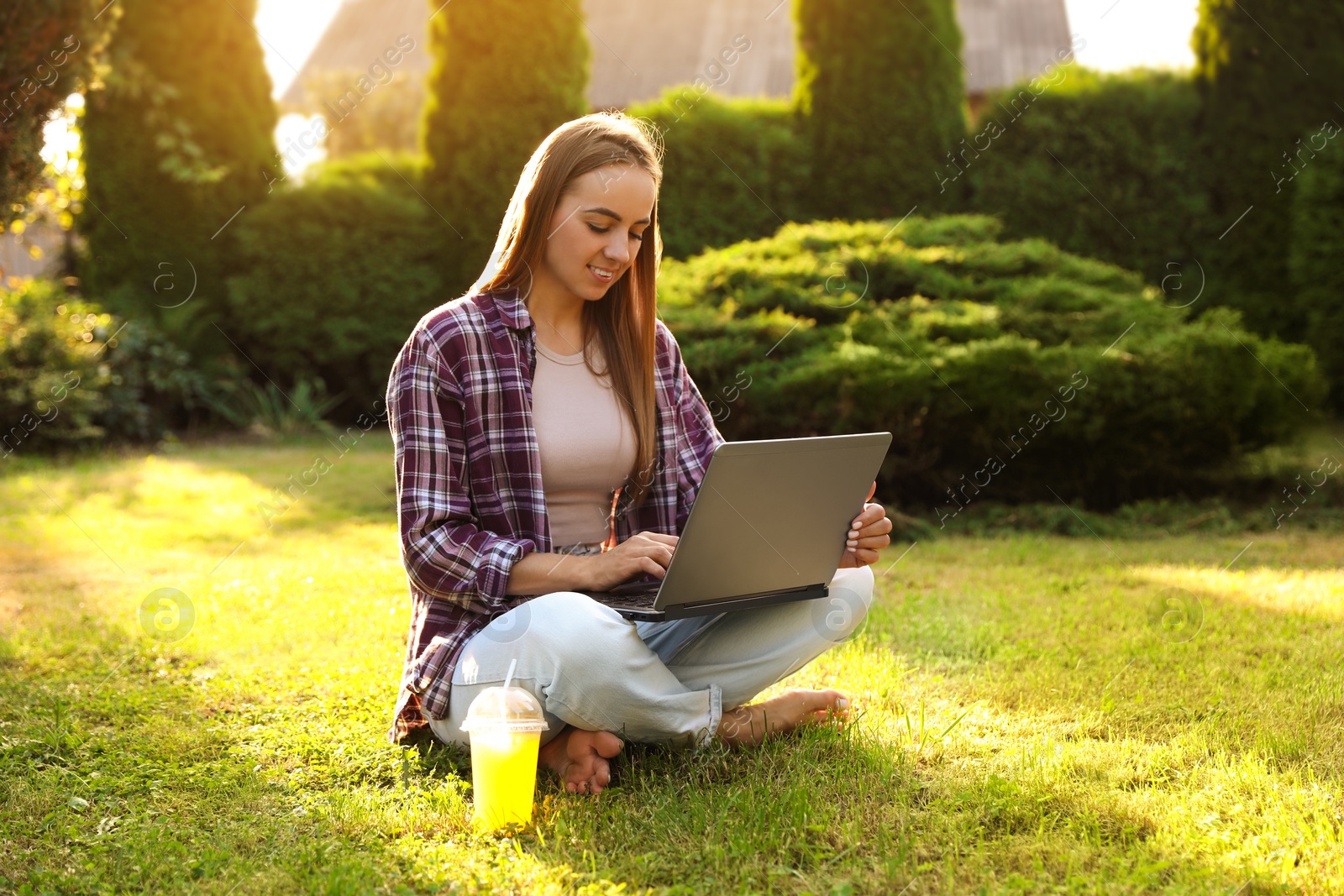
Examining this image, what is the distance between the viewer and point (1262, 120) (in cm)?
886

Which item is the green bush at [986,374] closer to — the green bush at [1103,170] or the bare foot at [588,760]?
the green bush at [1103,170]

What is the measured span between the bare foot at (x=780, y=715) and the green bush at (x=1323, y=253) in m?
7.51

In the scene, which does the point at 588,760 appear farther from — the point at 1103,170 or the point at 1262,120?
the point at 1262,120

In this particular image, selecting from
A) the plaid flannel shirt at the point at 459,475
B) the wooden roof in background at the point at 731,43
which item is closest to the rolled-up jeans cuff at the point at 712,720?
the plaid flannel shirt at the point at 459,475

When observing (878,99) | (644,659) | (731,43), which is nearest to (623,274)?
(644,659)

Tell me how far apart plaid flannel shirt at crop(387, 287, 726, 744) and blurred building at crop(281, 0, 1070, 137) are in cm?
1628

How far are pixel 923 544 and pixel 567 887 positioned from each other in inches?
139

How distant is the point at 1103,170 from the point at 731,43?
11563 mm

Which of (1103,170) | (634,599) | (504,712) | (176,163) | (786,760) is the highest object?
(176,163)

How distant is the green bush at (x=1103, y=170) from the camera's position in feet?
30.4

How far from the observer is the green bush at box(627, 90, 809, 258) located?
9.40m

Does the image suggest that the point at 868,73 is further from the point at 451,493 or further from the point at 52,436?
the point at 451,493

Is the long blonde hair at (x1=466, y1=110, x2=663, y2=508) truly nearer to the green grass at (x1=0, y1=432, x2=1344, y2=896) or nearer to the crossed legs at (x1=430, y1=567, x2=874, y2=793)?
the crossed legs at (x1=430, y1=567, x2=874, y2=793)

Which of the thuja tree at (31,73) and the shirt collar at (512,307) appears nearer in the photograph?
the shirt collar at (512,307)
